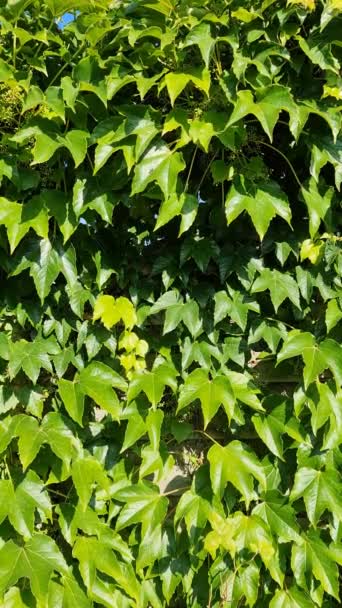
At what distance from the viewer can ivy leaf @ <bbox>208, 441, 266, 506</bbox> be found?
6.11 feet

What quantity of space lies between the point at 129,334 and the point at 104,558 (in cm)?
72

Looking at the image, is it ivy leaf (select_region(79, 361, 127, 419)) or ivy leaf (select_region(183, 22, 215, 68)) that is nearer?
ivy leaf (select_region(183, 22, 215, 68))

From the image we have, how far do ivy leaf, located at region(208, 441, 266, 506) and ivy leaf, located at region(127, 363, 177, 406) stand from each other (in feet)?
0.85

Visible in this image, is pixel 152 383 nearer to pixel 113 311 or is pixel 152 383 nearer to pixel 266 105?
pixel 113 311

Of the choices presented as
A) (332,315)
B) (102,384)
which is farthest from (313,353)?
(102,384)

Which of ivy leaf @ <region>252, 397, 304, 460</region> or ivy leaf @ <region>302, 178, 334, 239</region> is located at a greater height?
ivy leaf @ <region>302, 178, 334, 239</region>

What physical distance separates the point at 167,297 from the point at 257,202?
44cm

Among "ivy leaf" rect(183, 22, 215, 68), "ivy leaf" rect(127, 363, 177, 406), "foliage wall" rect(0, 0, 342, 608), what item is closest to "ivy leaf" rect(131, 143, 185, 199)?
"foliage wall" rect(0, 0, 342, 608)

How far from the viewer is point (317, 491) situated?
1951mm

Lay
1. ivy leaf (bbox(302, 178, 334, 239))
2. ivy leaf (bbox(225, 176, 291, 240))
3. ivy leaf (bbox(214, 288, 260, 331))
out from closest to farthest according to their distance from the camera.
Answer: ivy leaf (bbox(225, 176, 291, 240))
ivy leaf (bbox(302, 178, 334, 239))
ivy leaf (bbox(214, 288, 260, 331))

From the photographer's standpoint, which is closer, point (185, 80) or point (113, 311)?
point (185, 80)

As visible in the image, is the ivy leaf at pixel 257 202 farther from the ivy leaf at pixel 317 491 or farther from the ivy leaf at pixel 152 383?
the ivy leaf at pixel 317 491

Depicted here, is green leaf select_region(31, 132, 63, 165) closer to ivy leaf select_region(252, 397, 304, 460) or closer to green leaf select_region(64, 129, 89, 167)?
green leaf select_region(64, 129, 89, 167)

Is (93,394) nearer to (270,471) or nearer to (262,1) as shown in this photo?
(270,471)
